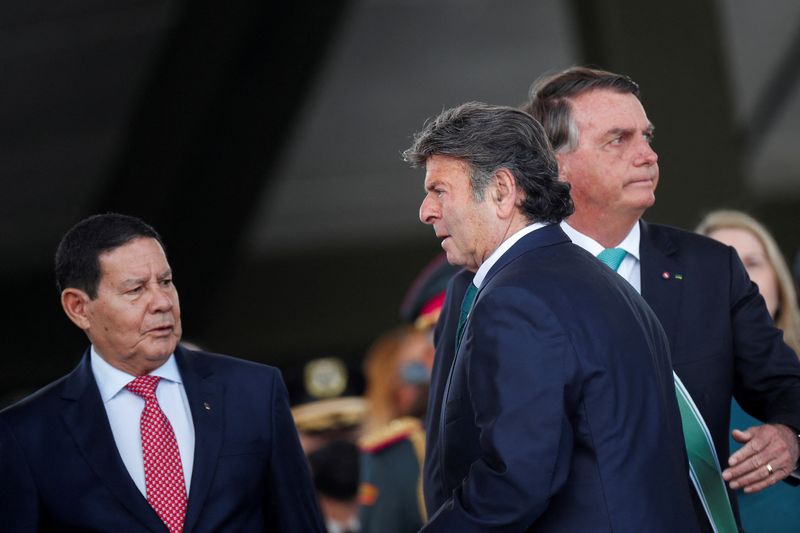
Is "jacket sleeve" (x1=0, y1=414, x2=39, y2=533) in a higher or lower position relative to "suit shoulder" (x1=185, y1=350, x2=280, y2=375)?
lower

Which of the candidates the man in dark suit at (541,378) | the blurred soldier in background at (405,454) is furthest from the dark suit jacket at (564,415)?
the blurred soldier in background at (405,454)

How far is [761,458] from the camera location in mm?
2842

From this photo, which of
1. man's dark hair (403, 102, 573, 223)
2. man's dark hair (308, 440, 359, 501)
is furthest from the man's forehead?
man's dark hair (308, 440, 359, 501)

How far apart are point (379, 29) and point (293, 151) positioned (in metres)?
1.36

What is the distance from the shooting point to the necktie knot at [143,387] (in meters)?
2.85

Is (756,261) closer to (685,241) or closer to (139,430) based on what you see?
(685,241)

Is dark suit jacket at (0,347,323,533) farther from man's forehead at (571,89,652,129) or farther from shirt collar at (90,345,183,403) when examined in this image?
man's forehead at (571,89,652,129)

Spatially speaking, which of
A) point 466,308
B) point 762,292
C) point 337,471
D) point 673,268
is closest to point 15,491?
point 466,308

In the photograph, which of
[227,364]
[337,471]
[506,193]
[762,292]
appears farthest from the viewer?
[337,471]

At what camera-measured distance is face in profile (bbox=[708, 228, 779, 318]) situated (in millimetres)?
3998

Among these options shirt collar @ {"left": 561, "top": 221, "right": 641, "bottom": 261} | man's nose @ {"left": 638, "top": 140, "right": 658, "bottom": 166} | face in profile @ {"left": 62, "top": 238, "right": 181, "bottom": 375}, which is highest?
man's nose @ {"left": 638, "top": 140, "right": 658, "bottom": 166}

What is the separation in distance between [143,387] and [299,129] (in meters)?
7.28

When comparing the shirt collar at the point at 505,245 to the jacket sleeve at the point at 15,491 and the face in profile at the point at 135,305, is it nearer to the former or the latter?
the face in profile at the point at 135,305

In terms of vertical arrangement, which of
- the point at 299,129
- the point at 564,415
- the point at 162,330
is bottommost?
the point at 564,415
